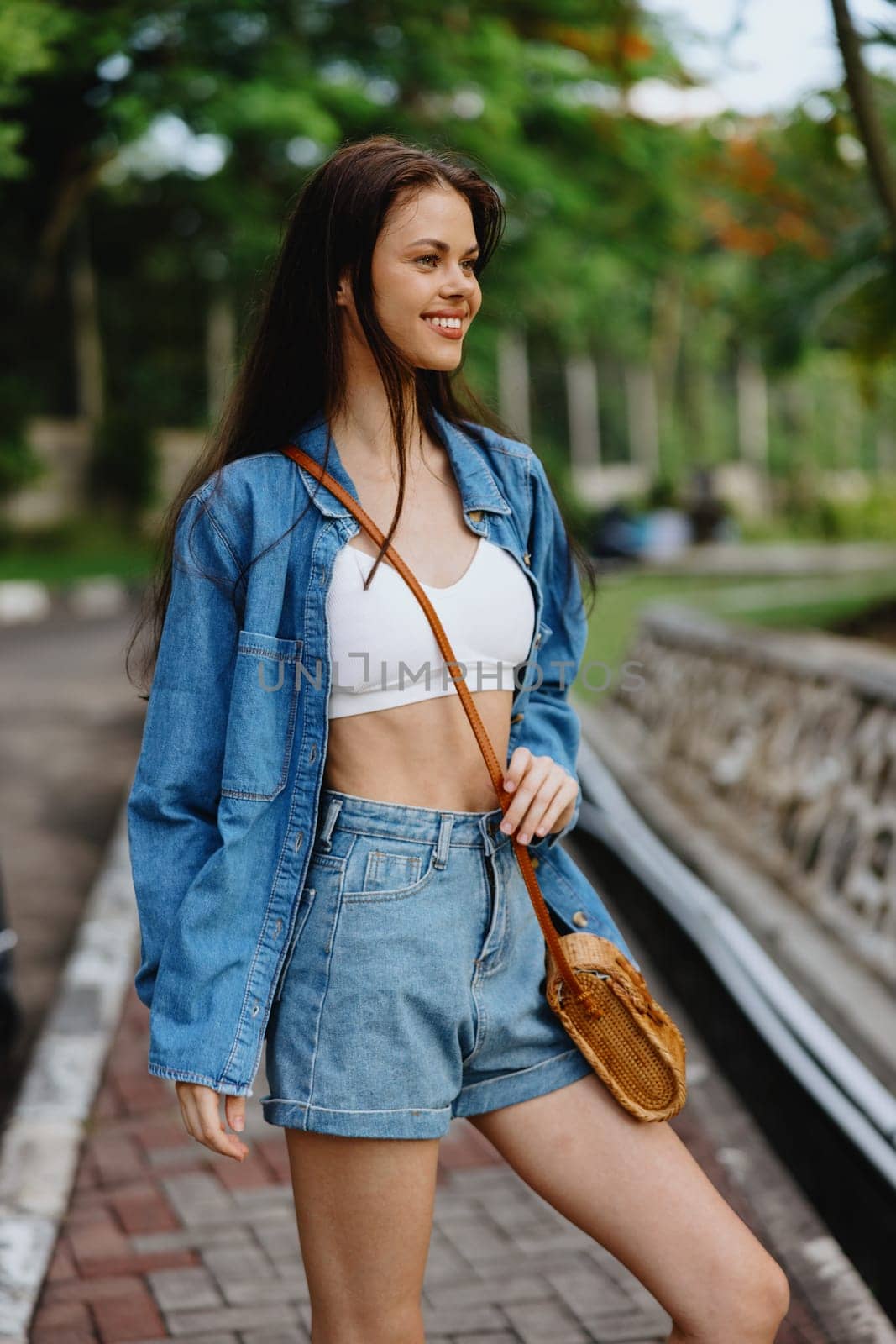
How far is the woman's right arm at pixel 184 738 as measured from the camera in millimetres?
1972

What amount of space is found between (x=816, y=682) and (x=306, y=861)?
4.29 meters

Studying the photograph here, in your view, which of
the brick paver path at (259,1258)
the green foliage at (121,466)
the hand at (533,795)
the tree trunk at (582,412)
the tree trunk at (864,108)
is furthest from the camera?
the tree trunk at (582,412)

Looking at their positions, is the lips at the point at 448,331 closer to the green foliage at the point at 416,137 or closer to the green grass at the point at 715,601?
the green grass at the point at 715,601

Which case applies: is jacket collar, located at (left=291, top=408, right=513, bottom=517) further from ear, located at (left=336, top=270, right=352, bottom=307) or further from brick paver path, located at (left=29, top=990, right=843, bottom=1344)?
brick paver path, located at (left=29, top=990, right=843, bottom=1344)

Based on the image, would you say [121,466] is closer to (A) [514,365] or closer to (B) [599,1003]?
(A) [514,365]

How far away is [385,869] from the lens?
77.4 inches

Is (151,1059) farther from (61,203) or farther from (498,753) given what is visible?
(61,203)

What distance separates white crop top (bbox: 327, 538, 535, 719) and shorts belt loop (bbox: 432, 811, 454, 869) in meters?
0.16

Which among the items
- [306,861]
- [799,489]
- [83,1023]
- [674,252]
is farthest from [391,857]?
[799,489]

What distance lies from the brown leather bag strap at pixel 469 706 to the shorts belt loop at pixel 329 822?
0.20 metres

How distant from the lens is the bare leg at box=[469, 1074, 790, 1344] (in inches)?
75.1

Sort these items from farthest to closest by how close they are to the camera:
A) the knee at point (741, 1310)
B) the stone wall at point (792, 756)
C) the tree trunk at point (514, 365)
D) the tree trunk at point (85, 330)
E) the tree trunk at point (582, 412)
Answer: the tree trunk at point (582, 412)
the tree trunk at point (514, 365)
the tree trunk at point (85, 330)
the stone wall at point (792, 756)
the knee at point (741, 1310)

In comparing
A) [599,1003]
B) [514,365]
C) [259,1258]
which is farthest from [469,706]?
[514,365]

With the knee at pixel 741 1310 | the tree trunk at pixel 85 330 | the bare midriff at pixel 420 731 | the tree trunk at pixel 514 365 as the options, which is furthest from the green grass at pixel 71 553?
the knee at pixel 741 1310
